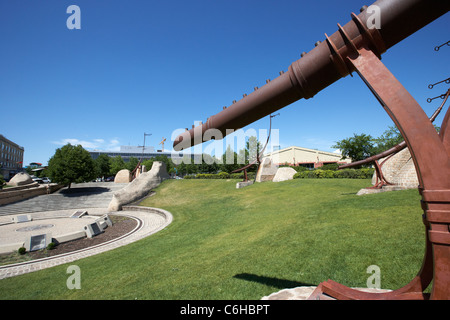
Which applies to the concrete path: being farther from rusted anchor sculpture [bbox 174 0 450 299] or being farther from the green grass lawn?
rusted anchor sculpture [bbox 174 0 450 299]

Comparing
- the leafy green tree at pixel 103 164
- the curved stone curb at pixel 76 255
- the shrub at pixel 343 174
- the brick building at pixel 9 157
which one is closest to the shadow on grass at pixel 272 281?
Result: the curved stone curb at pixel 76 255

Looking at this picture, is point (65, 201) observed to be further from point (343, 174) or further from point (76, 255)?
point (343, 174)

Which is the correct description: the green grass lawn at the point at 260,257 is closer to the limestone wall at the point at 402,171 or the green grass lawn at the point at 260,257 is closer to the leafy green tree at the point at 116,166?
the limestone wall at the point at 402,171

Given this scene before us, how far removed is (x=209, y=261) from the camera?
7176 millimetres

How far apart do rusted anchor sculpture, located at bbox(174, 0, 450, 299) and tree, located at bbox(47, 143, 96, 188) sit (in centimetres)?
3773

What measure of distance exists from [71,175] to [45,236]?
2514 centimetres

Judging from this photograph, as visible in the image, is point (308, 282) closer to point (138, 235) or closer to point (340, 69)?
point (340, 69)

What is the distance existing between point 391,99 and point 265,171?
2477 centimetres

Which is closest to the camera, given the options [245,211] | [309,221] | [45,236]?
[309,221]

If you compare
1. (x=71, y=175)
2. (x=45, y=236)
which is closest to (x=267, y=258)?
(x=45, y=236)

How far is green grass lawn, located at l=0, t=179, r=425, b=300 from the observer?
513cm

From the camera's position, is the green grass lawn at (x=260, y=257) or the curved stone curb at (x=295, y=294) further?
the green grass lawn at (x=260, y=257)

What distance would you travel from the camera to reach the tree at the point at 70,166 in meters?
33.0

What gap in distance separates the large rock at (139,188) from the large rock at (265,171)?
1407 cm
